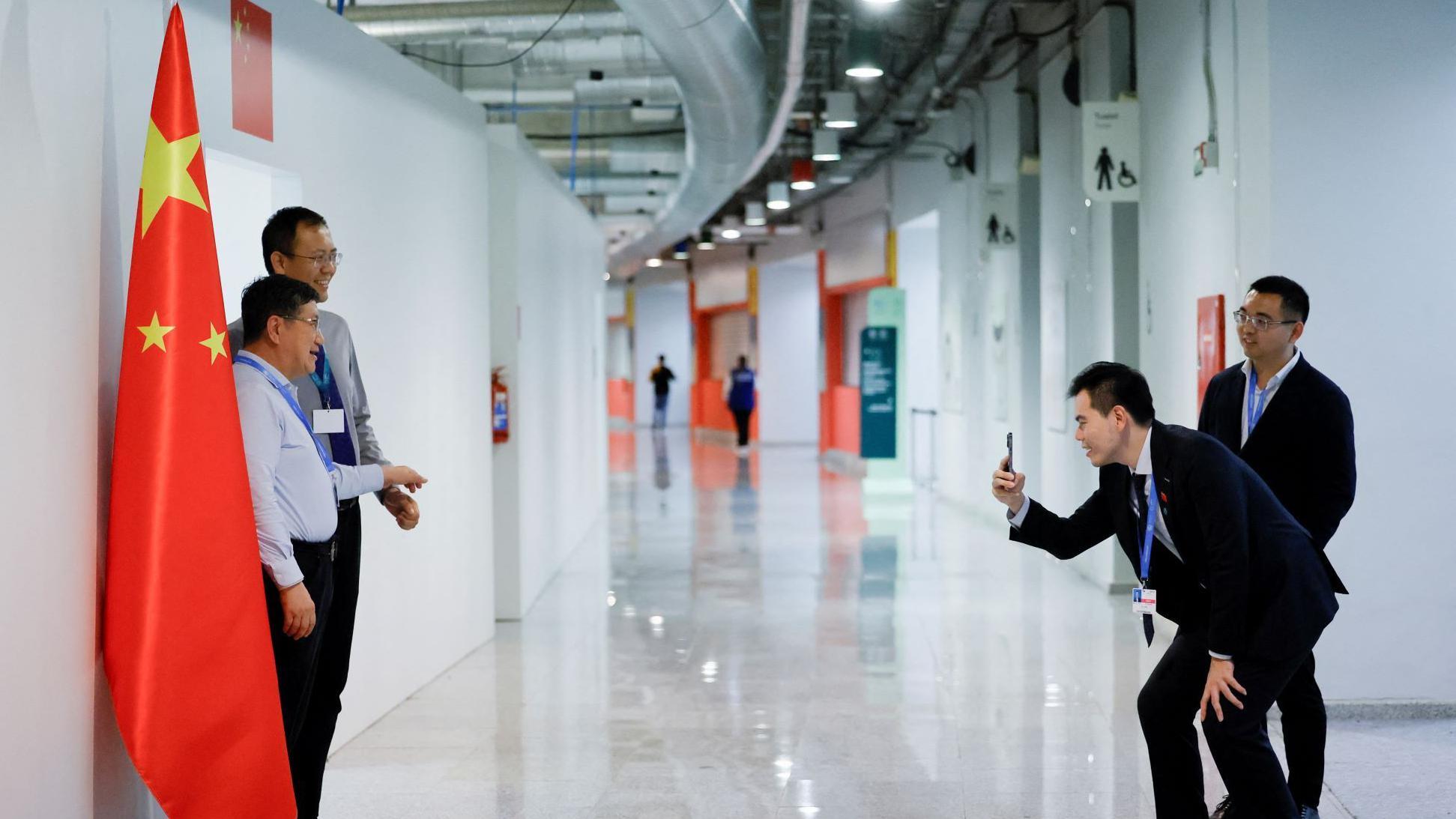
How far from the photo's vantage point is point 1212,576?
3006 millimetres

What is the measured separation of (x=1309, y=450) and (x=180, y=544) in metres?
2.91

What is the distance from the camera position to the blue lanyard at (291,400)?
10.5 feet

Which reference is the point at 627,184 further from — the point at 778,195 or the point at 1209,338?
the point at 1209,338

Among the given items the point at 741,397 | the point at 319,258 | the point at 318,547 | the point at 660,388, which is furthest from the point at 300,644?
the point at 660,388

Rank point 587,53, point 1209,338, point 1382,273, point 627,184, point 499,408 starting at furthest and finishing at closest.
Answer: point 627,184, point 587,53, point 499,408, point 1209,338, point 1382,273

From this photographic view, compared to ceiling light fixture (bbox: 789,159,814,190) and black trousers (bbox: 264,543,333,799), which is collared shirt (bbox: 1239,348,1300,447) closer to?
black trousers (bbox: 264,543,333,799)

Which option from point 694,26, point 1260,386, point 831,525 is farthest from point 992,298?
point 1260,386

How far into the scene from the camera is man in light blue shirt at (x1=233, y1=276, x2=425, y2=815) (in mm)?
3131

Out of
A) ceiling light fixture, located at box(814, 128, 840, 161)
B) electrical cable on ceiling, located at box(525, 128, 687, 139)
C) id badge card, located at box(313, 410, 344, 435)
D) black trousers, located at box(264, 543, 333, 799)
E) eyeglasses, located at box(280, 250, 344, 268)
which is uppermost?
electrical cable on ceiling, located at box(525, 128, 687, 139)

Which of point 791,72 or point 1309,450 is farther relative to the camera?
point 791,72

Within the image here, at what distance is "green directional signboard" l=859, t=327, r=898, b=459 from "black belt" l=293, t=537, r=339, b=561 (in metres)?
13.3

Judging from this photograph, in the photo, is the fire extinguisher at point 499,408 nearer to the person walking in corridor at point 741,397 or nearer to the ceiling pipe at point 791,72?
the ceiling pipe at point 791,72

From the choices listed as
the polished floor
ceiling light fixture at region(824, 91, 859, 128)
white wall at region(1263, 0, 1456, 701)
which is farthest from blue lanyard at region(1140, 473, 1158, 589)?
ceiling light fixture at region(824, 91, 859, 128)

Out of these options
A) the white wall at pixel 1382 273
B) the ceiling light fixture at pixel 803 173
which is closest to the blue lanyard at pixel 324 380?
the white wall at pixel 1382 273
